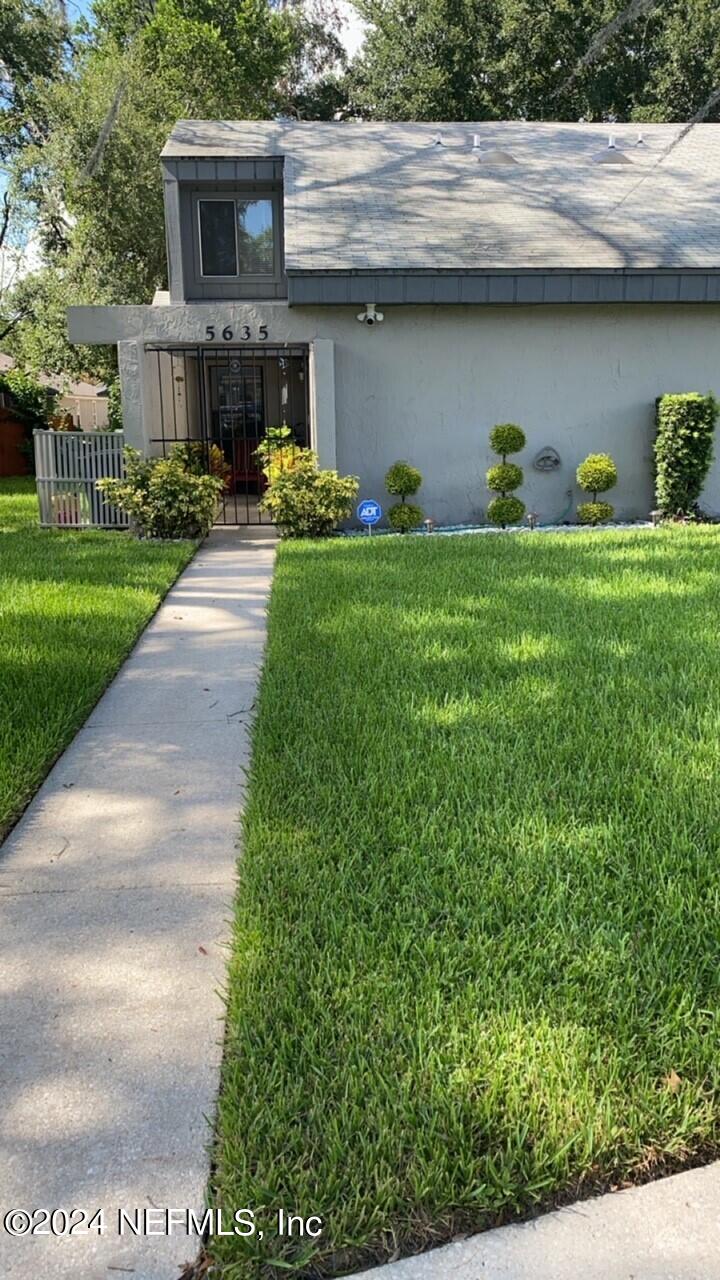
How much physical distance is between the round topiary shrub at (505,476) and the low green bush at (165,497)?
10.9 feet

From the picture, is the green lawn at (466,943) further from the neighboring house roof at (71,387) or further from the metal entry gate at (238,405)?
the neighboring house roof at (71,387)

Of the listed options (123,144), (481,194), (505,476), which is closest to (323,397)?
(505,476)

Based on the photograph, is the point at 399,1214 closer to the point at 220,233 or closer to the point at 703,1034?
the point at 703,1034

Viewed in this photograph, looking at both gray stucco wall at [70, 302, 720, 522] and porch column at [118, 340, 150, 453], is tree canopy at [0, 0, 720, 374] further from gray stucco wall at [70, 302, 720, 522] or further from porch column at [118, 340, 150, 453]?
gray stucco wall at [70, 302, 720, 522]

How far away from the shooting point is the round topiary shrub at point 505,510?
37.0 feet

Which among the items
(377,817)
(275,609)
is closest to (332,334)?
(275,609)

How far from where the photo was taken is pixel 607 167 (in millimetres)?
14188

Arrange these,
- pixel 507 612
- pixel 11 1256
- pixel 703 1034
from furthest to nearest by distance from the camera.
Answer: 1. pixel 507 612
2. pixel 703 1034
3. pixel 11 1256

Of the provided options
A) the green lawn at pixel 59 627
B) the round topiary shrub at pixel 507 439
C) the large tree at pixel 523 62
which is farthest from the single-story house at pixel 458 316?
the large tree at pixel 523 62

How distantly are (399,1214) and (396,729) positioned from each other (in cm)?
253

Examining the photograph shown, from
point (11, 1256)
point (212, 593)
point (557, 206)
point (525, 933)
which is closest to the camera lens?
point (11, 1256)

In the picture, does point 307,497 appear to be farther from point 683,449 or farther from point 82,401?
point 82,401

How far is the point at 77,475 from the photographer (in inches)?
465

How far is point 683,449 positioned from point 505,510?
2221 mm
